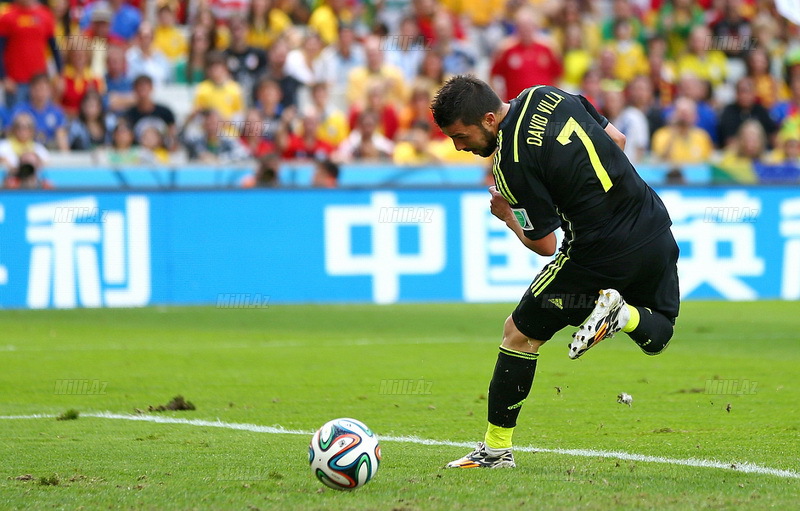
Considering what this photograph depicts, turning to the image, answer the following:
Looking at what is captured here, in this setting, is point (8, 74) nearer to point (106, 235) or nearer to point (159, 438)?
point (106, 235)

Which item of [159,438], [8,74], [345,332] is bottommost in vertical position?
[345,332]

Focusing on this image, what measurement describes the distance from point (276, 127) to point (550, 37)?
577cm

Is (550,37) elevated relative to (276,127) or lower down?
elevated

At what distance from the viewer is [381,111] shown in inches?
723

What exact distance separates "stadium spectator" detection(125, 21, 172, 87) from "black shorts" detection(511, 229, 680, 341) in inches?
537

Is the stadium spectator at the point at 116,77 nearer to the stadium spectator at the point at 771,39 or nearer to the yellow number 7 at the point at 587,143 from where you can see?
the stadium spectator at the point at 771,39

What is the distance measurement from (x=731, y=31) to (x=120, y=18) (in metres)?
10.0

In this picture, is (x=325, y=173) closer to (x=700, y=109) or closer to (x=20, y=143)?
(x=20, y=143)

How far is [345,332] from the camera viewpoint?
12719 mm

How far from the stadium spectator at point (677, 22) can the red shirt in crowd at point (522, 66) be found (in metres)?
3.47

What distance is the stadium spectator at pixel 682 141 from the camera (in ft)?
60.3

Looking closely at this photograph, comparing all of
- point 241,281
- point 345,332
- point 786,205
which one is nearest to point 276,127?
point 241,281

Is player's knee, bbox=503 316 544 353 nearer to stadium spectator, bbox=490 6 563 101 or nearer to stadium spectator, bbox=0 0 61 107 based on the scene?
stadium spectator, bbox=490 6 563 101

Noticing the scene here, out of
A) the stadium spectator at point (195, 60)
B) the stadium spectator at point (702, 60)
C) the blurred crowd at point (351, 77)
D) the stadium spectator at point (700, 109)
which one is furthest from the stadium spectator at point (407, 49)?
the stadium spectator at point (702, 60)
